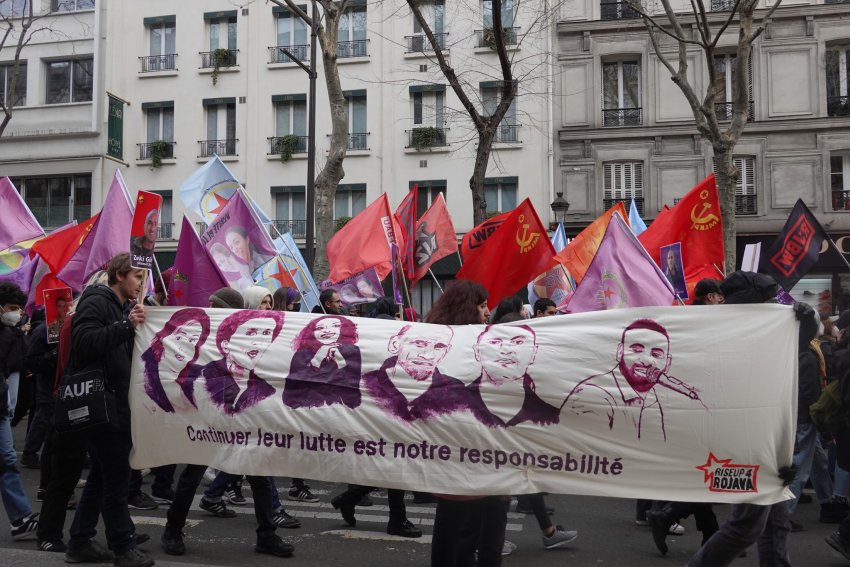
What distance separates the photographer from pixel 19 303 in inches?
245

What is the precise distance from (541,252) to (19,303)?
18.1ft

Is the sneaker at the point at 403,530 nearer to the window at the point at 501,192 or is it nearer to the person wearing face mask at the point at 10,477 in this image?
the person wearing face mask at the point at 10,477

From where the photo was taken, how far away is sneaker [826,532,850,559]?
5.56 meters

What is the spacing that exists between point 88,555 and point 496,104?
21321 millimetres

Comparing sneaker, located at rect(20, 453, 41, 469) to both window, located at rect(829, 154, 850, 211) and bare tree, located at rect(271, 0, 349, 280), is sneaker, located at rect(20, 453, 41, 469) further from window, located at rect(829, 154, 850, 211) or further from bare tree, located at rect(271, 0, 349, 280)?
window, located at rect(829, 154, 850, 211)

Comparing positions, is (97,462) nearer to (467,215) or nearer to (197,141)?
(467,215)

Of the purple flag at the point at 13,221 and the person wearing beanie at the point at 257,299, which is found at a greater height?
the purple flag at the point at 13,221

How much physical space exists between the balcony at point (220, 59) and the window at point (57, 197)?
555 cm

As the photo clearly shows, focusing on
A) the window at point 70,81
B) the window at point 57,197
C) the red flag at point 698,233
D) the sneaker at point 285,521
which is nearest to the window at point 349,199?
the window at point 57,197

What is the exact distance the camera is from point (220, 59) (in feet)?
87.7

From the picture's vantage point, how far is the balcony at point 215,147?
2680cm

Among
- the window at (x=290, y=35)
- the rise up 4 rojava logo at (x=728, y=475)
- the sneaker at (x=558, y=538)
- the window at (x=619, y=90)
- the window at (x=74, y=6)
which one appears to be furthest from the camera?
the window at (x=74, y=6)

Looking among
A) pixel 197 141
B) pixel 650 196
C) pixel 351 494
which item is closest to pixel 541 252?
pixel 351 494

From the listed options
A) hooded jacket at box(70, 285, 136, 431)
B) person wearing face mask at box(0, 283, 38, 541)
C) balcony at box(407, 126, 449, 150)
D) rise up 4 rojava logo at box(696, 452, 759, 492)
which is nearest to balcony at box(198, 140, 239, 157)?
balcony at box(407, 126, 449, 150)
